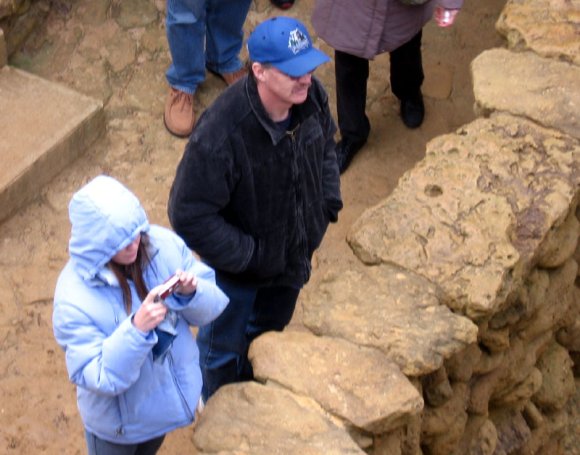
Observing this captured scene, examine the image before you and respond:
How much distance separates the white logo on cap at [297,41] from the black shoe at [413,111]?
2105mm

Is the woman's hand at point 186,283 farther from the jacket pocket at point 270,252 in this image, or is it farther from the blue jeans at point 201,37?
the blue jeans at point 201,37

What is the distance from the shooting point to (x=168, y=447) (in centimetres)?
379

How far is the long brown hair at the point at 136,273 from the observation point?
2.66 m

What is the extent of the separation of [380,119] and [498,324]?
1959mm

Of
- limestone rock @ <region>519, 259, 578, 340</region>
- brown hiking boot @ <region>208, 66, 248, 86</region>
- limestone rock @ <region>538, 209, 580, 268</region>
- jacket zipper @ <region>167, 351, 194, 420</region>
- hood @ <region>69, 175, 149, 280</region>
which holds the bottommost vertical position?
brown hiking boot @ <region>208, 66, 248, 86</region>

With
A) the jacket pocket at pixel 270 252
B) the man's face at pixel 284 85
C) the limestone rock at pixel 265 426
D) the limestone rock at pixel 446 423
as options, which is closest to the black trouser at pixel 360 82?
the jacket pocket at pixel 270 252

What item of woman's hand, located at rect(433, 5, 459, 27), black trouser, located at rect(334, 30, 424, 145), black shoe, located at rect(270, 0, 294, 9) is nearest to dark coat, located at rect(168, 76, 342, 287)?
woman's hand, located at rect(433, 5, 459, 27)

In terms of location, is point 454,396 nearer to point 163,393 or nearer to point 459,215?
point 459,215

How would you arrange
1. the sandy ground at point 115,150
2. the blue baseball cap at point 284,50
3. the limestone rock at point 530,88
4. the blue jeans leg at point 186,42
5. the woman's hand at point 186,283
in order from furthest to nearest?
the blue jeans leg at point 186,42 → the sandy ground at point 115,150 → the limestone rock at point 530,88 → the blue baseball cap at point 284,50 → the woman's hand at point 186,283

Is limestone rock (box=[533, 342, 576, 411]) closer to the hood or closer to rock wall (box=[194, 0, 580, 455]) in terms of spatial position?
rock wall (box=[194, 0, 580, 455])

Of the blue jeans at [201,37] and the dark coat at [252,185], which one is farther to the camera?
the blue jeans at [201,37]

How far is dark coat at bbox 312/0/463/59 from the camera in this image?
4.14 metres

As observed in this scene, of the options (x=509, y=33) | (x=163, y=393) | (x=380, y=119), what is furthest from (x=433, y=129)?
(x=163, y=393)

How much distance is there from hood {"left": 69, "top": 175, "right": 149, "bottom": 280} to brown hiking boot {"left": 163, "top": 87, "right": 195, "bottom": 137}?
2321mm
